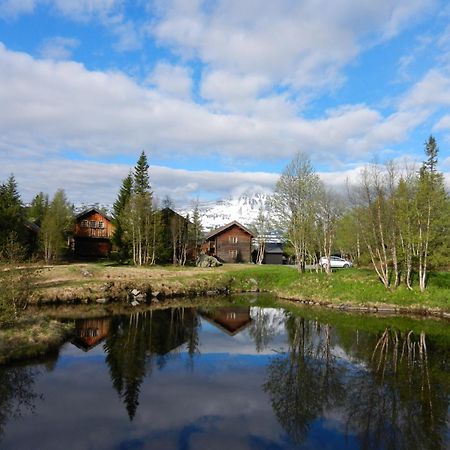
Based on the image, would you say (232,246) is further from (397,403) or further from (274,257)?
(397,403)

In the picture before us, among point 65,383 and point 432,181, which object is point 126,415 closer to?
point 65,383

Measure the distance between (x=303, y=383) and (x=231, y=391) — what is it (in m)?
2.85

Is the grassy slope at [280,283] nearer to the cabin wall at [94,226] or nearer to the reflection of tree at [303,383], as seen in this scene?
the reflection of tree at [303,383]

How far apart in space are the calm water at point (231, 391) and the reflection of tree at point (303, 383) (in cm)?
5

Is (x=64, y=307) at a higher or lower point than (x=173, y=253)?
→ lower

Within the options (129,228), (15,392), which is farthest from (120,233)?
(15,392)

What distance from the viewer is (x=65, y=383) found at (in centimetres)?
1467

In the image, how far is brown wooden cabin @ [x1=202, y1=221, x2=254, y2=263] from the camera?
68.2m

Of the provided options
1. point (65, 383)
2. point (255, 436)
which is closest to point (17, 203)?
point (65, 383)

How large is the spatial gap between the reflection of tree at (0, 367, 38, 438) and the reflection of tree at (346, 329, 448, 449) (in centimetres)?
1006

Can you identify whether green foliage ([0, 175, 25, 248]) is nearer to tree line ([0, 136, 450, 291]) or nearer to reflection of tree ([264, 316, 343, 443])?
tree line ([0, 136, 450, 291])

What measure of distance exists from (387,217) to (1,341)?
2908cm

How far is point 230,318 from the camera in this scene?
28891 millimetres

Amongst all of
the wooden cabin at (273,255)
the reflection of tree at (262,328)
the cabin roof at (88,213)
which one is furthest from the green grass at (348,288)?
the wooden cabin at (273,255)
